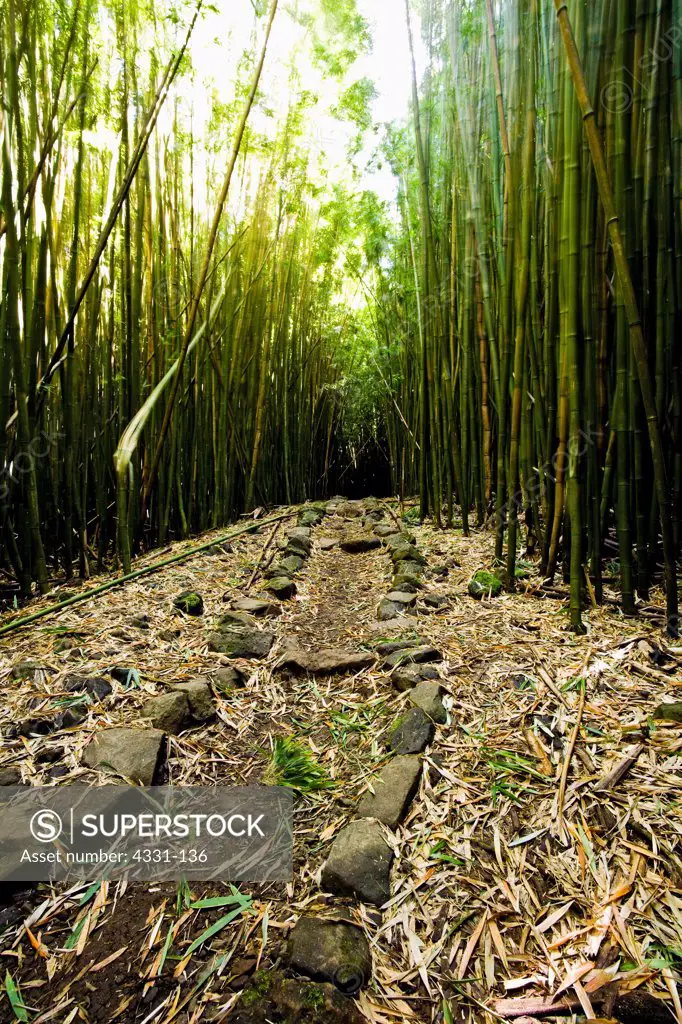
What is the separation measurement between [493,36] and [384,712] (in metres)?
1.59

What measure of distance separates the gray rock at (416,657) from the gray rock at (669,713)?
0.42 meters

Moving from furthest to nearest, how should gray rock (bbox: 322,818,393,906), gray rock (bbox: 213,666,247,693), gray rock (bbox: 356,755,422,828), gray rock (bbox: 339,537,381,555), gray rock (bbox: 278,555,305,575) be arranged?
1. gray rock (bbox: 339,537,381,555)
2. gray rock (bbox: 278,555,305,575)
3. gray rock (bbox: 213,666,247,693)
4. gray rock (bbox: 356,755,422,828)
5. gray rock (bbox: 322,818,393,906)

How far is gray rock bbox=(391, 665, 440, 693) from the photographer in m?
1.02

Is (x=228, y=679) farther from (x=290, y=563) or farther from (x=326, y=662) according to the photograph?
(x=290, y=563)

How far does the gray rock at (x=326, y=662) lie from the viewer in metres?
1.17

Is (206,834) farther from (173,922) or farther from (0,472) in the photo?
(0,472)

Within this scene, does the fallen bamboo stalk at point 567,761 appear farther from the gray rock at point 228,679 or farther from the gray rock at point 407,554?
the gray rock at point 407,554

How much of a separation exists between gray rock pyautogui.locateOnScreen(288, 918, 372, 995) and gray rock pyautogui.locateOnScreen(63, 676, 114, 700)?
1.80 feet

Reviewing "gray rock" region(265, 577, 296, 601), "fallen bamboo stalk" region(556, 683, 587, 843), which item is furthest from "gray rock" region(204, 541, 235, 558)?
"fallen bamboo stalk" region(556, 683, 587, 843)

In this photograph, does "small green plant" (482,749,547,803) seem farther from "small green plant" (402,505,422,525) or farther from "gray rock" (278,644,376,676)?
"small green plant" (402,505,422,525)

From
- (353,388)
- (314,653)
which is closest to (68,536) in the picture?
(314,653)

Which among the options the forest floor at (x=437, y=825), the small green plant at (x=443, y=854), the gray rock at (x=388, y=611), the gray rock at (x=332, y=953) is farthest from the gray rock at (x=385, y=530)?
the gray rock at (x=332, y=953)

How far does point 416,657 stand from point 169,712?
509mm

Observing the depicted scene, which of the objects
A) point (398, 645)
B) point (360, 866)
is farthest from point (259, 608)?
point (360, 866)
